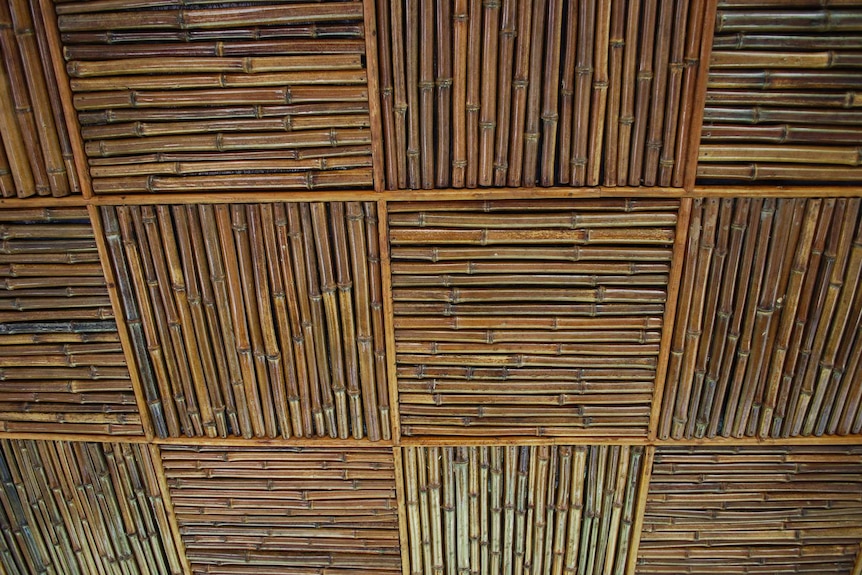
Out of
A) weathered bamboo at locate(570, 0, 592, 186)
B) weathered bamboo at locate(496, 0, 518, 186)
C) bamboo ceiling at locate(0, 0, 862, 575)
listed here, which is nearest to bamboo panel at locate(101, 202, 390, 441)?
bamboo ceiling at locate(0, 0, 862, 575)

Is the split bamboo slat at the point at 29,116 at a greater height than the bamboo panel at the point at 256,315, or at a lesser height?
greater

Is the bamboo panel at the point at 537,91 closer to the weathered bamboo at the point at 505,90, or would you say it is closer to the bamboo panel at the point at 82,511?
the weathered bamboo at the point at 505,90

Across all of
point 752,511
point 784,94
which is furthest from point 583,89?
point 752,511

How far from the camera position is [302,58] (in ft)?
4.05

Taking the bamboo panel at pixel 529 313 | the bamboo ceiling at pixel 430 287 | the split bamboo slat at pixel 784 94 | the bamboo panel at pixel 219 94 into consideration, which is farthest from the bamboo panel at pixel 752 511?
the bamboo panel at pixel 219 94

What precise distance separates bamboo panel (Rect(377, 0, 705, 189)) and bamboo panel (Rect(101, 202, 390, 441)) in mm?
255

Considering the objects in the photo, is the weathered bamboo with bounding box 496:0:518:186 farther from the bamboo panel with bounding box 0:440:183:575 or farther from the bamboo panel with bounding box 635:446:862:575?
the bamboo panel with bounding box 0:440:183:575

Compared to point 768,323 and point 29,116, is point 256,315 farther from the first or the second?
point 768,323

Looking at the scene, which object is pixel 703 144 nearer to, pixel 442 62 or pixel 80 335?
pixel 442 62

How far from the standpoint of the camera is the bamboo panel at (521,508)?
1540 millimetres

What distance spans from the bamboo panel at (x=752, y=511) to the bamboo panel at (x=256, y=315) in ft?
2.73

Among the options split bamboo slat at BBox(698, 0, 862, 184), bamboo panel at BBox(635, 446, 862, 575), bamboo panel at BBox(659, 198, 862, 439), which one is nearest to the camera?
split bamboo slat at BBox(698, 0, 862, 184)

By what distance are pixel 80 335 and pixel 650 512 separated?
162 cm

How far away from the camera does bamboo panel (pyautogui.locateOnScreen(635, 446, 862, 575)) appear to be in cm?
153
